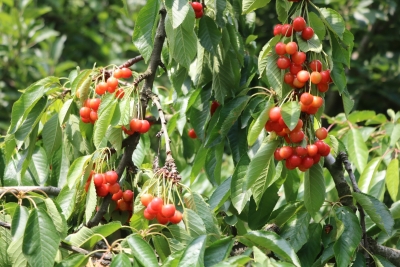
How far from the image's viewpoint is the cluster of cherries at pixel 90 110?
6.88 ft

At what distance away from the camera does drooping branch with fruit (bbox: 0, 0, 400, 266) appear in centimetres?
165

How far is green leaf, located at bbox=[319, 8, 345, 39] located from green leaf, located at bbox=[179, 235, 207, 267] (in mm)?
762

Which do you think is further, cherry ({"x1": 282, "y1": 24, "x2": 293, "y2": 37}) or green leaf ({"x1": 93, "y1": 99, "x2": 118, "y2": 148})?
green leaf ({"x1": 93, "y1": 99, "x2": 118, "y2": 148})

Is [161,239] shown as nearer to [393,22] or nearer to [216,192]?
[216,192]

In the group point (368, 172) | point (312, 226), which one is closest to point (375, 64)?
point (368, 172)

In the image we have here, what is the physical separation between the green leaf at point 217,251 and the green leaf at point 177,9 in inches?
25.6

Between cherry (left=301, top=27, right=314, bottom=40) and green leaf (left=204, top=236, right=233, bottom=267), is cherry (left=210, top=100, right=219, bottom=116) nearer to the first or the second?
cherry (left=301, top=27, right=314, bottom=40)

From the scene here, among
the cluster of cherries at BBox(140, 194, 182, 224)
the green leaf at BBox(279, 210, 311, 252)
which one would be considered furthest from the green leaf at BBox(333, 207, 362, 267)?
the cluster of cherries at BBox(140, 194, 182, 224)

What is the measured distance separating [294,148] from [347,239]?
0.33 meters

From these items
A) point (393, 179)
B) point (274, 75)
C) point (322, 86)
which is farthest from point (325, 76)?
point (393, 179)

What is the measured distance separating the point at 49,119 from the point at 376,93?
4.21 meters

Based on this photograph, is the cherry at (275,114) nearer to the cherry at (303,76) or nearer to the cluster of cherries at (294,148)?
the cluster of cherries at (294,148)

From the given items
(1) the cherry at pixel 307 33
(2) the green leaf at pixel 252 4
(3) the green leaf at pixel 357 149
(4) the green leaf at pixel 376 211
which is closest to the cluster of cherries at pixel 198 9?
(2) the green leaf at pixel 252 4

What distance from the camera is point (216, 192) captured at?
6.93 ft
